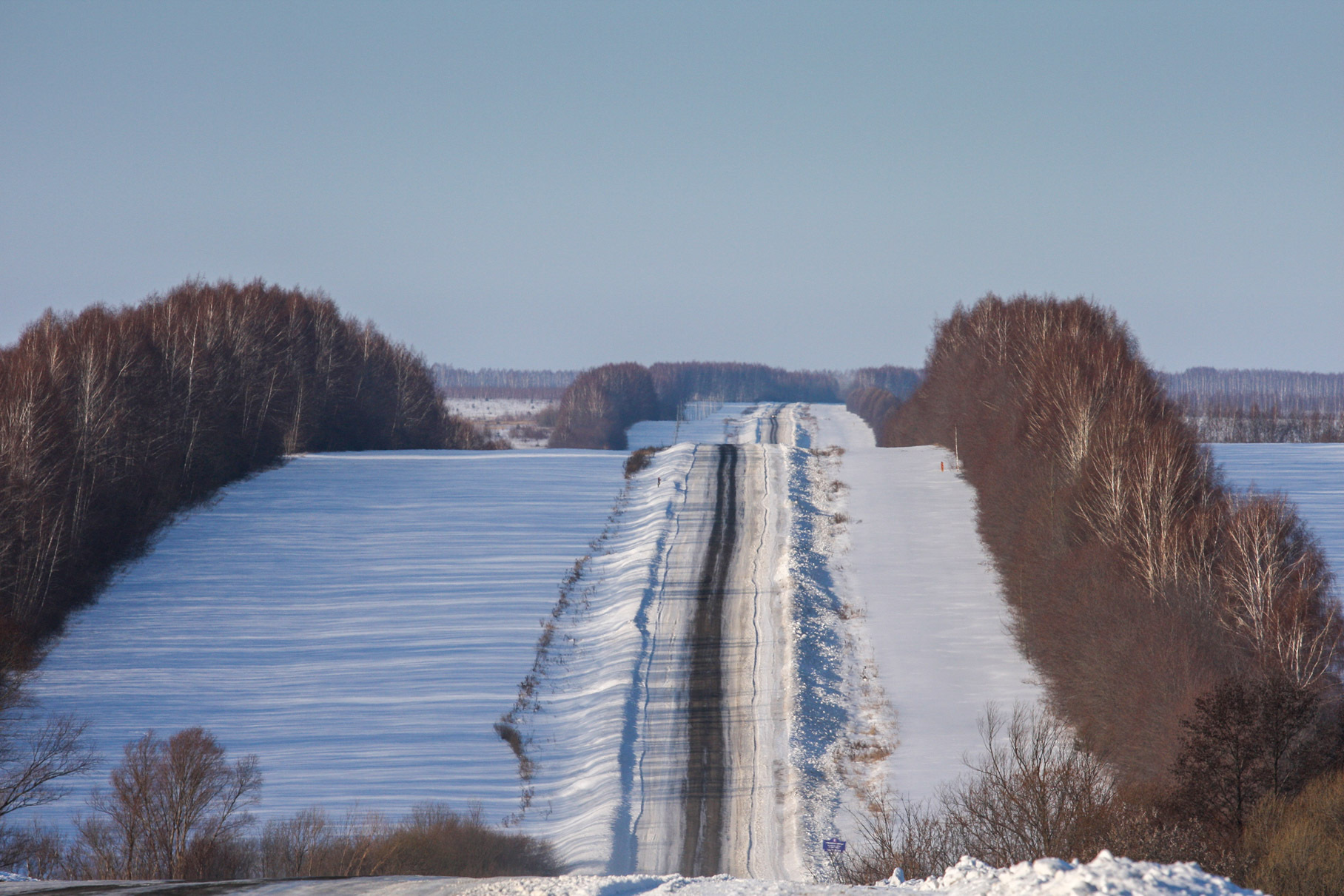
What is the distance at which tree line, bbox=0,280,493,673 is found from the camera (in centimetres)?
3153

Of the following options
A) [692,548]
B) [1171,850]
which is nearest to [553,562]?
[692,548]

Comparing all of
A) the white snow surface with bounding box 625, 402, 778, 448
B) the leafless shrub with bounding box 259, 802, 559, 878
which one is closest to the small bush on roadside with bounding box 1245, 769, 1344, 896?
the leafless shrub with bounding box 259, 802, 559, 878

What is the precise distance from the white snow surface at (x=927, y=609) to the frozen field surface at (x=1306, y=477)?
15.0 metres

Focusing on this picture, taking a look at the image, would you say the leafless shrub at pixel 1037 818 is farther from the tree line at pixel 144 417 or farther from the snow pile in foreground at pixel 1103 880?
the tree line at pixel 144 417

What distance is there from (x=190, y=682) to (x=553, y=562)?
1596cm

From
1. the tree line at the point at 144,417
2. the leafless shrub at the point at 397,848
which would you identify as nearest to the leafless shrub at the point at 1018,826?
the leafless shrub at the point at 397,848

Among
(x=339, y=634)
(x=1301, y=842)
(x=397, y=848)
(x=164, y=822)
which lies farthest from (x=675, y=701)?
(x=1301, y=842)

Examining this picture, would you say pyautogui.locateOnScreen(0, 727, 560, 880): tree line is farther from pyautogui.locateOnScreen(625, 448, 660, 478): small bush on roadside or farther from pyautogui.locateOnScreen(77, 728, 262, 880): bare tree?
pyautogui.locateOnScreen(625, 448, 660, 478): small bush on roadside

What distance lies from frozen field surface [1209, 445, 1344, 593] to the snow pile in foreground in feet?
116

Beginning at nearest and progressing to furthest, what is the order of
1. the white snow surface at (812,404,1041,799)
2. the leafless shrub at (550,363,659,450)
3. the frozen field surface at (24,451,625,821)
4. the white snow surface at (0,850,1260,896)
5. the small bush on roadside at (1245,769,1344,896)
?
Answer: the white snow surface at (0,850,1260,896), the small bush on roadside at (1245,769,1344,896), the frozen field surface at (24,451,625,821), the white snow surface at (812,404,1041,799), the leafless shrub at (550,363,659,450)

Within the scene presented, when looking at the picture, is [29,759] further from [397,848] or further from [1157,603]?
[1157,603]

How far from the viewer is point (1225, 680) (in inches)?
749

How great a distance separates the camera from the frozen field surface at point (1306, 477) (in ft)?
141

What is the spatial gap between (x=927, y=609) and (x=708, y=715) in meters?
11.8
